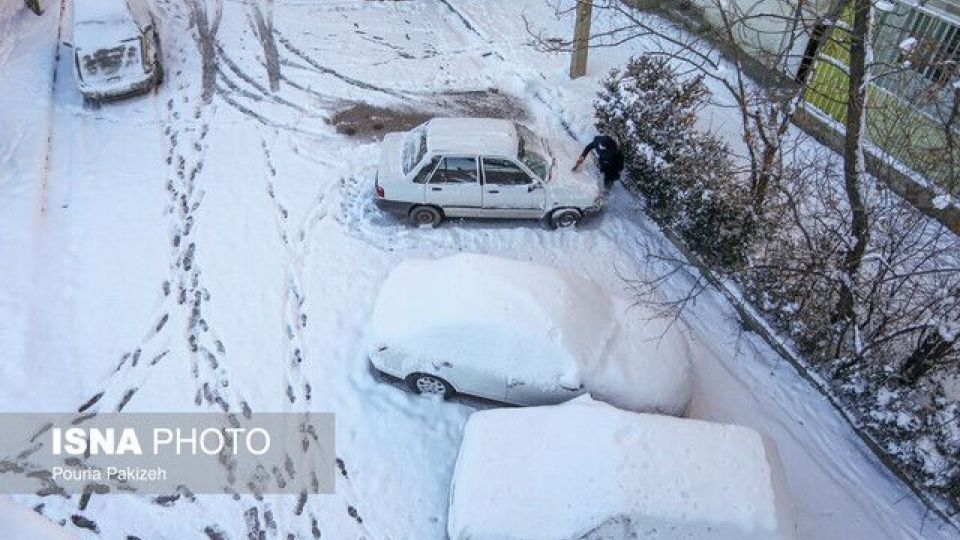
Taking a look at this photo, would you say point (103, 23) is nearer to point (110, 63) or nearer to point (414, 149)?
point (110, 63)

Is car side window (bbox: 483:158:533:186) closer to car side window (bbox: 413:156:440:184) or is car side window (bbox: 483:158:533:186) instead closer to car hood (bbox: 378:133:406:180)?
car side window (bbox: 413:156:440:184)

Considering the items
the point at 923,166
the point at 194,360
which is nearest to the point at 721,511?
the point at 923,166

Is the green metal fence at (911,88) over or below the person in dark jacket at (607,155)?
over

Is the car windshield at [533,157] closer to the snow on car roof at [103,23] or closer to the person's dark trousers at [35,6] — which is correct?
the snow on car roof at [103,23]

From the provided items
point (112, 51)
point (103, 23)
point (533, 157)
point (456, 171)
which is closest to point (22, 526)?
point (456, 171)

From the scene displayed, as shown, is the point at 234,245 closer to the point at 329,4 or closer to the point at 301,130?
the point at 301,130

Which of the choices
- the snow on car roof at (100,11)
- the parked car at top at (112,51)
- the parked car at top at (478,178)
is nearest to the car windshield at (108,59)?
the parked car at top at (112,51)
